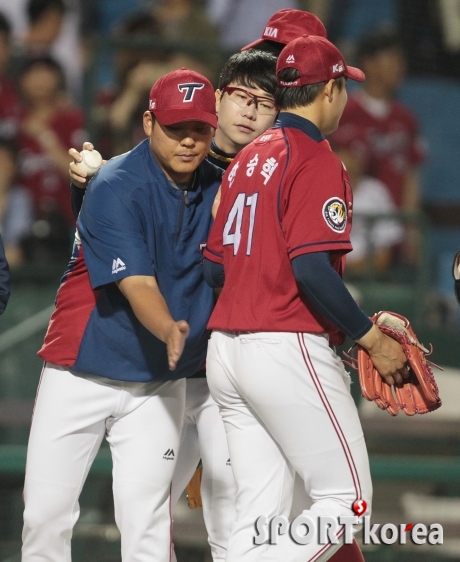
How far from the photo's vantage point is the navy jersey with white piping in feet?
8.13

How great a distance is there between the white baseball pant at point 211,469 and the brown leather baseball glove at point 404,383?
516 millimetres

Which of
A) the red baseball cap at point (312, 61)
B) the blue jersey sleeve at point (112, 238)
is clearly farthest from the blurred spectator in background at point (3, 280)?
the red baseball cap at point (312, 61)

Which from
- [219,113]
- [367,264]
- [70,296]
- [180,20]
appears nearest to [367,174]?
[367,264]

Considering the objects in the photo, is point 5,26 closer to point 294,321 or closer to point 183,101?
point 183,101

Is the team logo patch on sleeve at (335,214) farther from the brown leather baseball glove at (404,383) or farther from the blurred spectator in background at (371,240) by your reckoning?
the blurred spectator in background at (371,240)

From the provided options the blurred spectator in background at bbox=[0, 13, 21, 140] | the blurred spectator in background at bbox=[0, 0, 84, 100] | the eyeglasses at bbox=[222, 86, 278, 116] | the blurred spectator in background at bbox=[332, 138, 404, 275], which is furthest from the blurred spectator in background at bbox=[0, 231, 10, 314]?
the blurred spectator in background at bbox=[0, 0, 84, 100]

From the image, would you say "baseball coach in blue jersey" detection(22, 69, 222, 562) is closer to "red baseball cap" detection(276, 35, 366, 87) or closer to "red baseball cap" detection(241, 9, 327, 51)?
"red baseball cap" detection(276, 35, 366, 87)

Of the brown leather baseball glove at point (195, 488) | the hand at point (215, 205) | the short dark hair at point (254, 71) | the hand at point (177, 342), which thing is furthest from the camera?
the brown leather baseball glove at point (195, 488)

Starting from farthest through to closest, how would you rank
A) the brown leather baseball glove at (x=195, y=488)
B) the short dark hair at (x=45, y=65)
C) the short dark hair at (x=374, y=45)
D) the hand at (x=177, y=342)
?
the short dark hair at (x=374, y=45) → the short dark hair at (x=45, y=65) → the brown leather baseball glove at (x=195, y=488) → the hand at (x=177, y=342)

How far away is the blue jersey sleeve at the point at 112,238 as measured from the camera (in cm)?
242

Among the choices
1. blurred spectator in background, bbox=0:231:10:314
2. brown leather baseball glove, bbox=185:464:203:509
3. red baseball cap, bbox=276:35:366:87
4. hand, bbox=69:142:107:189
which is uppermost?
red baseball cap, bbox=276:35:366:87

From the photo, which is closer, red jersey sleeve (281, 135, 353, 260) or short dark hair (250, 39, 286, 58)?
red jersey sleeve (281, 135, 353, 260)

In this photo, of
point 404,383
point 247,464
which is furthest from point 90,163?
point 404,383

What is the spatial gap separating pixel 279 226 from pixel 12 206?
346cm
